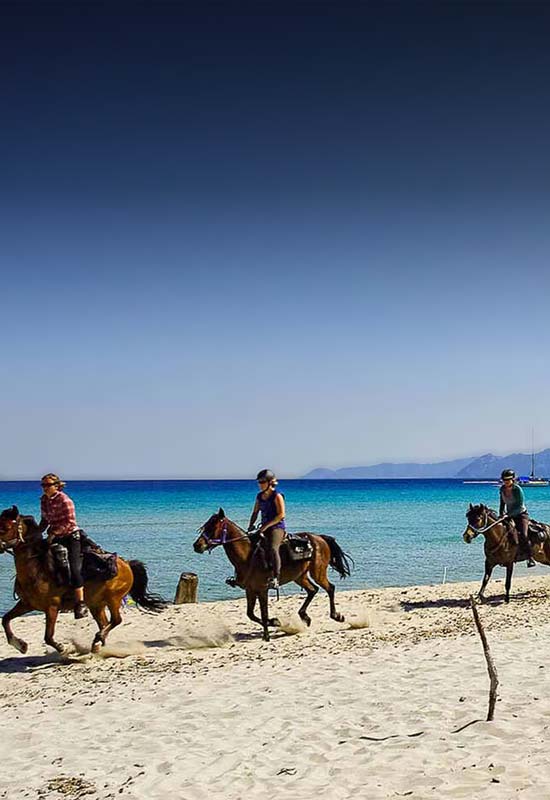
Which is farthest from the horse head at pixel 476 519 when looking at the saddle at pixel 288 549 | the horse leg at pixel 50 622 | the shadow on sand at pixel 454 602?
the horse leg at pixel 50 622

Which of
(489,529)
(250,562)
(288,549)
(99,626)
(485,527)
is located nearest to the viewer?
(99,626)

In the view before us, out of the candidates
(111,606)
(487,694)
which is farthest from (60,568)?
(487,694)

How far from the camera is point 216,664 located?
12164mm

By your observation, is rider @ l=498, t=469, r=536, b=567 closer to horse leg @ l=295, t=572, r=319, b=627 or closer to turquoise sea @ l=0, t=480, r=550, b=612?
horse leg @ l=295, t=572, r=319, b=627

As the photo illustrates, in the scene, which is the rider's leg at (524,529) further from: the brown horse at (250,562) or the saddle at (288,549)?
the saddle at (288,549)

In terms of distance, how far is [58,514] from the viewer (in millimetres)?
12492

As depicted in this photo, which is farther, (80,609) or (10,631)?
(80,609)

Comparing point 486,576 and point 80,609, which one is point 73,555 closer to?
point 80,609

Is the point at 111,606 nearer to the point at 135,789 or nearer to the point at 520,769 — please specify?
the point at 135,789

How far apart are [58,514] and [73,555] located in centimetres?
71

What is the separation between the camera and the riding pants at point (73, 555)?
41.2ft

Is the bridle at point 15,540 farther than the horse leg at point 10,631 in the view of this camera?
No

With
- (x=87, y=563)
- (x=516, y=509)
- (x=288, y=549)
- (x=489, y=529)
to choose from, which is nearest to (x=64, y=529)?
(x=87, y=563)

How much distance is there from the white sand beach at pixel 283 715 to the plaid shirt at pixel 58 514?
218cm
